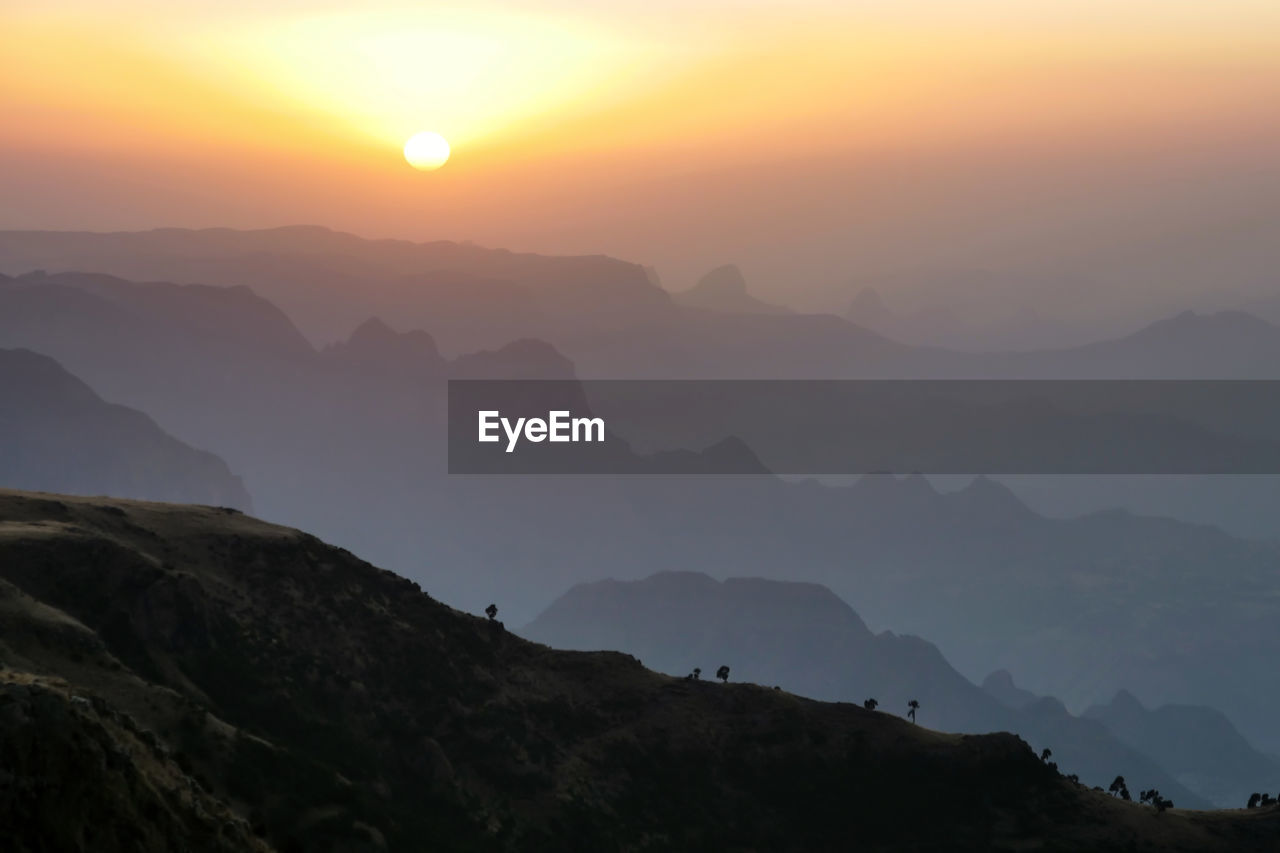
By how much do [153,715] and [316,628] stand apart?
40.6 m

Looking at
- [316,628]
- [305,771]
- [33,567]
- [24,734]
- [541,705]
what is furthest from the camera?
[541,705]

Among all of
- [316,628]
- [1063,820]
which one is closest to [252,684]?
[316,628]

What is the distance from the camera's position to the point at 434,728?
155 m

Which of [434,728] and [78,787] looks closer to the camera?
[78,787]

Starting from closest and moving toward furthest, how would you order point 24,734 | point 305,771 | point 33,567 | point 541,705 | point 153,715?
1. point 24,734
2. point 153,715
3. point 305,771
4. point 33,567
5. point 541,705

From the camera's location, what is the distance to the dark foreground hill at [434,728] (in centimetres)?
12169

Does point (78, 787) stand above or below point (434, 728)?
below

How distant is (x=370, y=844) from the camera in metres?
122

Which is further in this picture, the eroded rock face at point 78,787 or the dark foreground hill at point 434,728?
the dark foreground hill at point 434,728

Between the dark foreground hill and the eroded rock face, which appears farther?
the dark foreground hill

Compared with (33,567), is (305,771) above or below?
below

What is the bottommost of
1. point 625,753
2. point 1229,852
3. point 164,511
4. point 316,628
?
point 1229,852

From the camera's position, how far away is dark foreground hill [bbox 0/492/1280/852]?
121688 millimetres

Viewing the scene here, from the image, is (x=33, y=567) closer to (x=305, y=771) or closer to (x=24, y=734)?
(x=305, y=771)
